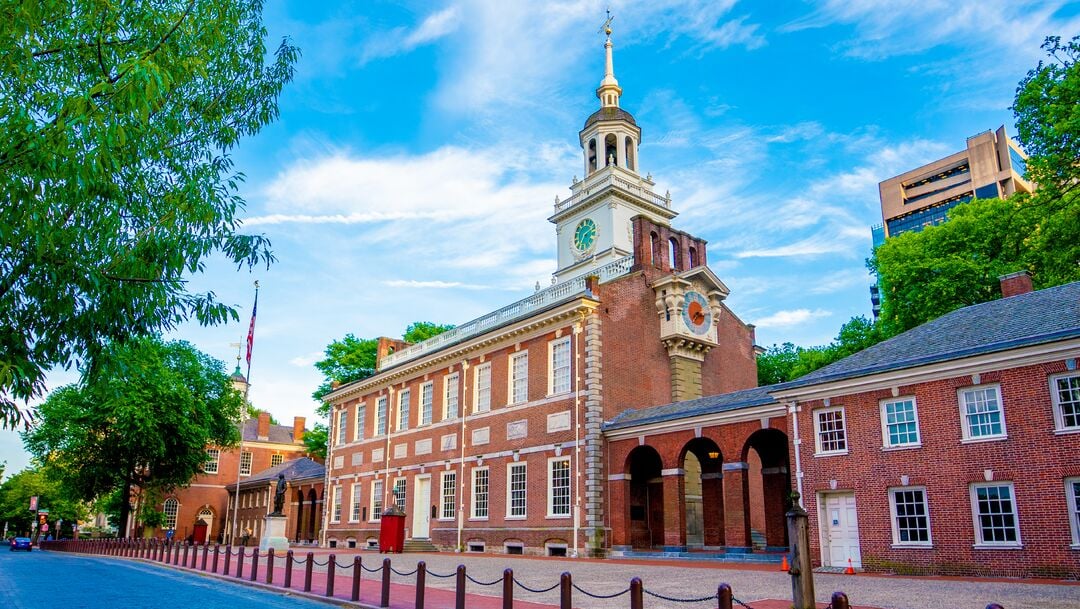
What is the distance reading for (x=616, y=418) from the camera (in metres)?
29.0

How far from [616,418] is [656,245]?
8.03 metres

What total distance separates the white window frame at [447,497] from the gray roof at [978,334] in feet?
56.6

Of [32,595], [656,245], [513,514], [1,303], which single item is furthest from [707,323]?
[1,303]

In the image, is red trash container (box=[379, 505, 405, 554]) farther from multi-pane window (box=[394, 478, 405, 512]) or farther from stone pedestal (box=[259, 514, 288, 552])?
multi-pane window (box=[394, 478, 405, 512])

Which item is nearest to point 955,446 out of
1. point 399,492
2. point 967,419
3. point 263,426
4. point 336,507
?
point 967,419

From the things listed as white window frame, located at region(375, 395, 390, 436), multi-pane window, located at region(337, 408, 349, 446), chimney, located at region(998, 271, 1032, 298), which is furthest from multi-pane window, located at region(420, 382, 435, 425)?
chimney, located at region(998, 271, 1032, 298)

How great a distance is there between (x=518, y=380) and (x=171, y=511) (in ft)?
154

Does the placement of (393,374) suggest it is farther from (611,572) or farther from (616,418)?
(611,572)

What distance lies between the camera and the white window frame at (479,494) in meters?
32.8

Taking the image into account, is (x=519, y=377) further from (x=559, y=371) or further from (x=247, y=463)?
(x=247, y=463)

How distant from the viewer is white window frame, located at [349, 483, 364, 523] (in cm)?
4220

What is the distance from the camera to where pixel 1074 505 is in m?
16.0

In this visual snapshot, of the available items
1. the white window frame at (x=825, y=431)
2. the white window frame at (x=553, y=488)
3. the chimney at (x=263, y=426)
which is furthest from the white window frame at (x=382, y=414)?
the chimney at (x=263, y=426)

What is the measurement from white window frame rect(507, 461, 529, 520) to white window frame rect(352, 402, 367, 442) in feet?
48.8
